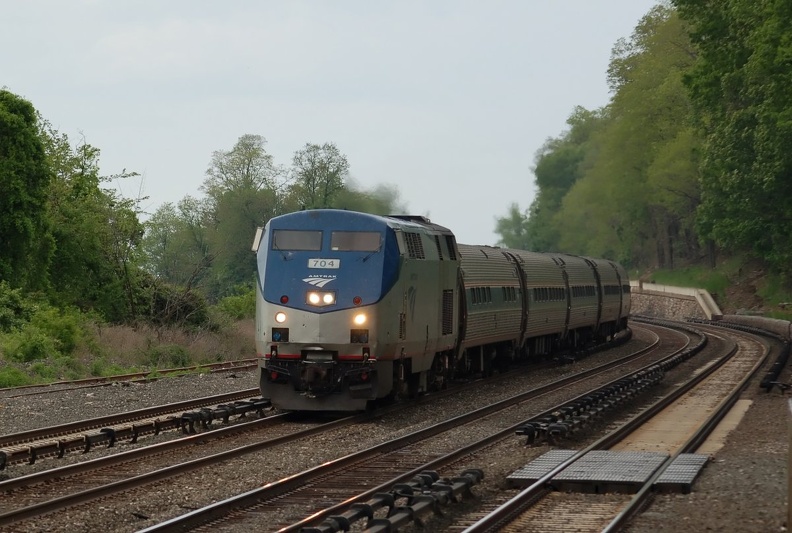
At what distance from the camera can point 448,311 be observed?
22.9m

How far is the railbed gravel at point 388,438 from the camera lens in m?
10.7

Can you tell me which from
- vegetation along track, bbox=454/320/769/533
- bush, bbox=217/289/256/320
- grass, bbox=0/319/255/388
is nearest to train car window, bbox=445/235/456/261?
vegetation along track, bbox=454/320/769/533

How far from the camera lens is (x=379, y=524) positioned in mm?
9742

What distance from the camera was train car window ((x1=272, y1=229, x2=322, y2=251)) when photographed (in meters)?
19.2

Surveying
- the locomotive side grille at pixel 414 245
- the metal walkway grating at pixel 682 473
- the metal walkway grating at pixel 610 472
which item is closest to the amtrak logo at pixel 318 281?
the locomotive side grille at pixel 414 245

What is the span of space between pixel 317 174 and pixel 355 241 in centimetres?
5206

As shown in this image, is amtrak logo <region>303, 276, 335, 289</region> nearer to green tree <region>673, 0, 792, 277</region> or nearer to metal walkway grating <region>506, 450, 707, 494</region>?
metal walkway grating <region>506, 450, 707, 494</region>

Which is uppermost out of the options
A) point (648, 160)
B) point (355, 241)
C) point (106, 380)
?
point (648, 160)

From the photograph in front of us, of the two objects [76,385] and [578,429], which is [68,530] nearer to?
[578,429]

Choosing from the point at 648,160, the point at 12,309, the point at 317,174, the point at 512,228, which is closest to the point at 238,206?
the point at 317,174

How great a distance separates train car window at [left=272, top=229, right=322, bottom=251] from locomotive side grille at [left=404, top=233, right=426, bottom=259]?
5.40ft

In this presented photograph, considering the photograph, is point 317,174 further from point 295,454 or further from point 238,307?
point 295,454

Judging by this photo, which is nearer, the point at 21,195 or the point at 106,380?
the point at 106,380

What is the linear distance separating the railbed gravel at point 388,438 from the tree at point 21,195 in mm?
13877
